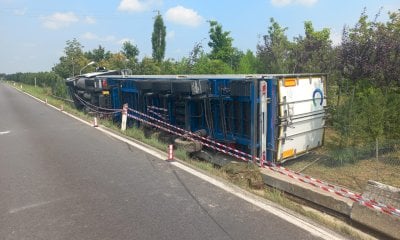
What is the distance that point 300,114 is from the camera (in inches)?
354

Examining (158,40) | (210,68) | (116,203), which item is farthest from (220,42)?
(116,203)

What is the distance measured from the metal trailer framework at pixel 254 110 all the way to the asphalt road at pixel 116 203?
1.77m

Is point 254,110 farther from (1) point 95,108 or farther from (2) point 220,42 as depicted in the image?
(2) point 220,42

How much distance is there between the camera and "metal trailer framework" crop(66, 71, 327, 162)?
27.0ft

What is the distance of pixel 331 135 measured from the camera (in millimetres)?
11484

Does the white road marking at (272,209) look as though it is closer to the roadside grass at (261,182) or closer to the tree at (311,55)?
the roadside grass at (261,182)

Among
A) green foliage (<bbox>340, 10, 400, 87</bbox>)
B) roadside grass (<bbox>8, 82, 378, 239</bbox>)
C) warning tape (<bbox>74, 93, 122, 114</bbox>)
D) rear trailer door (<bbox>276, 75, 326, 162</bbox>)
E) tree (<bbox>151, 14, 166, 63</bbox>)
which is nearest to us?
roadside grass (<bbox>8, 82, 378, 239</bbox>)

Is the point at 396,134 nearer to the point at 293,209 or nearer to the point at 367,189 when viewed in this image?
the point at 367,189

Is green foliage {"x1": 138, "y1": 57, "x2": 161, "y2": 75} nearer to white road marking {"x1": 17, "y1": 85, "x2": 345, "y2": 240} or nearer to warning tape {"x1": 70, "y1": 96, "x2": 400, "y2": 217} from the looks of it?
warning tape {"x1": 70, "y1": 96, "x2": 400, "y2": 217}

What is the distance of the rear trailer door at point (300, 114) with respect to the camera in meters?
8.48

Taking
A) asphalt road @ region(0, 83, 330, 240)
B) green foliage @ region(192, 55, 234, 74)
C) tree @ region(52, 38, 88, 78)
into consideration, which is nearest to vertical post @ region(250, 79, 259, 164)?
asphalt road @ region(0, 83, 330, 240)

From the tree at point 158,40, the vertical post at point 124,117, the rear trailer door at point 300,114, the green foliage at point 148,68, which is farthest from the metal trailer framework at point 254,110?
the tree at point 158,40

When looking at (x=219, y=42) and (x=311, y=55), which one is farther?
(x=219, y=42)

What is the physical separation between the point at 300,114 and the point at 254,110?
1424 millimetres
